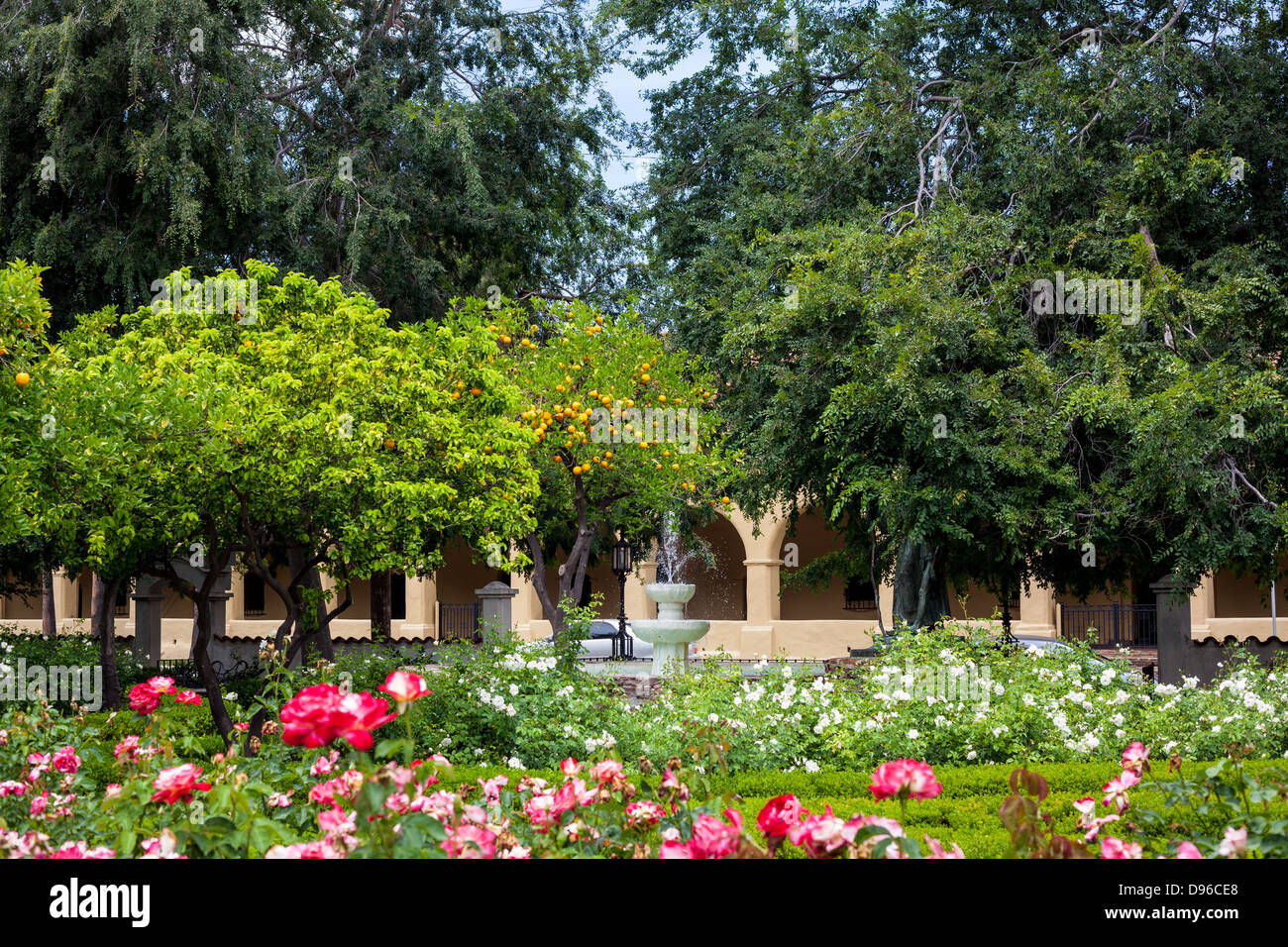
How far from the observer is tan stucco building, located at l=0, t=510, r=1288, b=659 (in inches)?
927

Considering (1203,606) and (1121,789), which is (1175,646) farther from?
(1121,789)

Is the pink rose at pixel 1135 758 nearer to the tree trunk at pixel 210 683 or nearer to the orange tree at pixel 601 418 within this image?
the tree trunk at pixel 210 683

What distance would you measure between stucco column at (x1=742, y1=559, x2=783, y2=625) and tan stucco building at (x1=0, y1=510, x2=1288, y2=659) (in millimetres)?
22

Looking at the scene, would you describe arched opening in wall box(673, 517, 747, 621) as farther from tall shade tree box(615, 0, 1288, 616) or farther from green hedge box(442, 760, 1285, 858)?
green hedge box(442, 760, 1285, 858)

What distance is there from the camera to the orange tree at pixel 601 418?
1552 centimetres

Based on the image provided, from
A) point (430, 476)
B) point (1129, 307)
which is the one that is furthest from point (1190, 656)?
point (430, 476)

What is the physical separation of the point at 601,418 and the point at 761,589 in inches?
372

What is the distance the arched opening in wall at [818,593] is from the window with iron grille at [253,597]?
46.2ft

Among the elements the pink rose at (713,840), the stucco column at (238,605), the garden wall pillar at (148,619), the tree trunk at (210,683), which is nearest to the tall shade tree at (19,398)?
the tree trunk at (210,683)

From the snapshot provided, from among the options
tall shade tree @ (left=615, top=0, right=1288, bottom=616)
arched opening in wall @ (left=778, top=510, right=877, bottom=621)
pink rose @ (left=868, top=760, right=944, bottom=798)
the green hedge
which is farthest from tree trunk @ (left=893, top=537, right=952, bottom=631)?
pink rose @ (left=868, top=760, right=944, bottom=798)

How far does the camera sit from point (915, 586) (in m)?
15.7

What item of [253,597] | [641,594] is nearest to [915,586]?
[641,594]

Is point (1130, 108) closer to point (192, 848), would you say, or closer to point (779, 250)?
point (779, 250)
